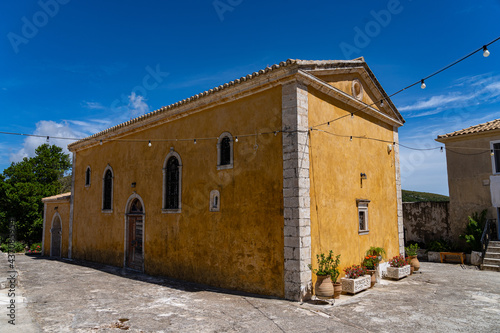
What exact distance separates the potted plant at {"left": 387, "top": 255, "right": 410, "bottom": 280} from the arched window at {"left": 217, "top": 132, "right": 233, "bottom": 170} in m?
6.25

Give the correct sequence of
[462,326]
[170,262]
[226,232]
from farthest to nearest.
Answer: [170,262], [226,232], [462,326]

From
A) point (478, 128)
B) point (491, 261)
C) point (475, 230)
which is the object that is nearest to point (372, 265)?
point (491, 261)

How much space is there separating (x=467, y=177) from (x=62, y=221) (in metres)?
20.5

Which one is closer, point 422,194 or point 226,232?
point 226,232

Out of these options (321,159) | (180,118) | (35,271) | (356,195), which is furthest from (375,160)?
(35,271)

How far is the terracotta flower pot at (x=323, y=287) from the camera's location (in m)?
8.01

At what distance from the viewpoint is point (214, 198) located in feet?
34.4

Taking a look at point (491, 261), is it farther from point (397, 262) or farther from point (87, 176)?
point (87, 176)

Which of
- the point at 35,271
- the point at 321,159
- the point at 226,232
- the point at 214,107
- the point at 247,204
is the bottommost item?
the point at 35,271

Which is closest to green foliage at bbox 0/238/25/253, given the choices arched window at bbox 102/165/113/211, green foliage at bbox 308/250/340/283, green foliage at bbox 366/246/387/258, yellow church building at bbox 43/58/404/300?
arched window at bbox 102/165/113/211

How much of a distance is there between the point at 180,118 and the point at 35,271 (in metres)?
8.48

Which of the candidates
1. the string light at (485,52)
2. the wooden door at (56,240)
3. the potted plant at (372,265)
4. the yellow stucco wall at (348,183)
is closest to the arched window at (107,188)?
the wooden door at (56,240)

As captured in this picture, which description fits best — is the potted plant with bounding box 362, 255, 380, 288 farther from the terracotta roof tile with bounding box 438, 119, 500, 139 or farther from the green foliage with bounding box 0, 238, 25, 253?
the green foliage with bounding box 0, 238, 25, 253

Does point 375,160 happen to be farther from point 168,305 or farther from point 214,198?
point 168,305
